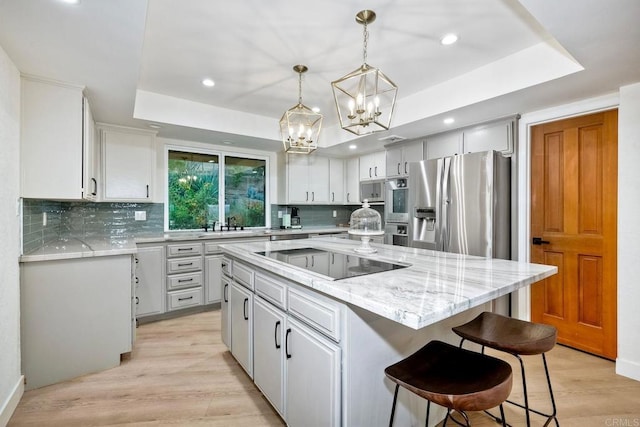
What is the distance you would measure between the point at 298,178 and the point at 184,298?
7.85 ft

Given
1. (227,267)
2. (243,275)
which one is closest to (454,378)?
Result: (243,275)

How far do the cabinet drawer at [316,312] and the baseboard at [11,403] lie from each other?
179cm

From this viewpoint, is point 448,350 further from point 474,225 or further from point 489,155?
point 489,155

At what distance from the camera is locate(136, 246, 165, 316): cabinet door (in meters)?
3.33

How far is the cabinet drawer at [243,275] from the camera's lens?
6.78 ft

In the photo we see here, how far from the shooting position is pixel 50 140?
2.23 m

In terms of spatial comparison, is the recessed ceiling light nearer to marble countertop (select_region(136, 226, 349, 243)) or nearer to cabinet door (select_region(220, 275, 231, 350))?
cabinet door (select_region(220, 275, 231, 350))

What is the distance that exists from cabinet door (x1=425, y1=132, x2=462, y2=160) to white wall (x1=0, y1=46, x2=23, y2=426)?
12.6ft

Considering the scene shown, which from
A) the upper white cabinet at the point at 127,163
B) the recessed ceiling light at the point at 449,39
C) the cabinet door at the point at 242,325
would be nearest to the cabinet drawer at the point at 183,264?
the upper white cabinet at the point at 127,163

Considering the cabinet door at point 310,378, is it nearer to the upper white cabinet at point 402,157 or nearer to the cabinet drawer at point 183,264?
the cabinet drawer at point 183,264

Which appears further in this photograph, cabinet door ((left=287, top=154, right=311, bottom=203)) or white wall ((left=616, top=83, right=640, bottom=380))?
cabinet door ((left=287, top=154, right=311, bottom=203))

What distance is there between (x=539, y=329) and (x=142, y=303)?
361cm

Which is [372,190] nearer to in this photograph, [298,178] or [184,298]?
[298,178]

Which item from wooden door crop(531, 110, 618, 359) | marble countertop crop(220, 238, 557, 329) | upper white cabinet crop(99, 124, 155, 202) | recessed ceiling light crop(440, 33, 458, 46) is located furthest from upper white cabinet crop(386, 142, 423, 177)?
upper white cabinet crop(99, 124, 155, 202)
